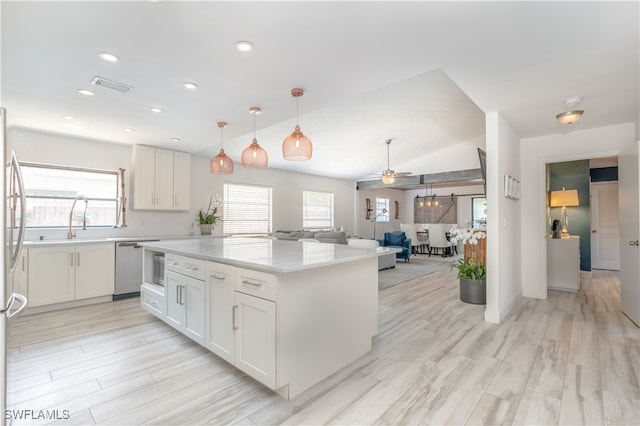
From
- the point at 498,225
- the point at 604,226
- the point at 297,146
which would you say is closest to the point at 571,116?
the point at 498,225

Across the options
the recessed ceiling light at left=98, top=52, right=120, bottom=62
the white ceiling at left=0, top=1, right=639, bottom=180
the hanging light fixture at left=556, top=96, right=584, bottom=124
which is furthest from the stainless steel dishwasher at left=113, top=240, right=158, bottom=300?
the hanging light fixture at left=556, top=96, right=584, bottom=124

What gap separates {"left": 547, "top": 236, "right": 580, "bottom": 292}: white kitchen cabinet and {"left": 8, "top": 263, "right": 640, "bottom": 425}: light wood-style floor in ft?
4.49

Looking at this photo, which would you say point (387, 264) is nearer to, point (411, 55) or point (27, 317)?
point (411, 55)

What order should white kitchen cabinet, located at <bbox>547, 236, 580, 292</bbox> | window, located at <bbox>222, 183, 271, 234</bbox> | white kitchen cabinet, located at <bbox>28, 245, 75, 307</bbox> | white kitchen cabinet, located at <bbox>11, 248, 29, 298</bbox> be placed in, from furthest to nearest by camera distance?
window, located at <bbox>222, 183, 271, 234</bbox> < white kitchen cabinet, located at <bbox>547, 236, 580, 292</bbox> < white kitchen cabinet, located at <bbox>28, 245, 75, 307</bbox> < white kitchen cabinet, located at <bbox>11, 248, 29, 298</bbox>

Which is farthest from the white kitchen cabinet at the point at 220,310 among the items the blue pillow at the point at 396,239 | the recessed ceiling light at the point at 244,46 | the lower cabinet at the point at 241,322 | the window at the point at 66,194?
the blue pillow at the point at 396,239

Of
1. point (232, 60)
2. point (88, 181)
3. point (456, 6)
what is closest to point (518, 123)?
point (456, 6)

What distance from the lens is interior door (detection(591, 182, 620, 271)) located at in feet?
21.3

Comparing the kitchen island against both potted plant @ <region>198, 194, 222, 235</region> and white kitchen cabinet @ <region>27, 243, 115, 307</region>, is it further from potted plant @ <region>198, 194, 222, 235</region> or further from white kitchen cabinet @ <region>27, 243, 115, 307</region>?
potted plant @ <region>198, 194, 222, 235</region>

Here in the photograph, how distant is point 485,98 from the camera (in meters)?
3.07

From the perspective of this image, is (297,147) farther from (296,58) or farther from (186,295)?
(186,295)

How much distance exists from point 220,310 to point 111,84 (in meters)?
2.30

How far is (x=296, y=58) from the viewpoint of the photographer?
2.33 m

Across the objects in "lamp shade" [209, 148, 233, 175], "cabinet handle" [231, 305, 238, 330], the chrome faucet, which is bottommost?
"cabinet handle" [231, 305, 238, 330]

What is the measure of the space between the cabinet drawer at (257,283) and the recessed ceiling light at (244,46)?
160 centimetres
